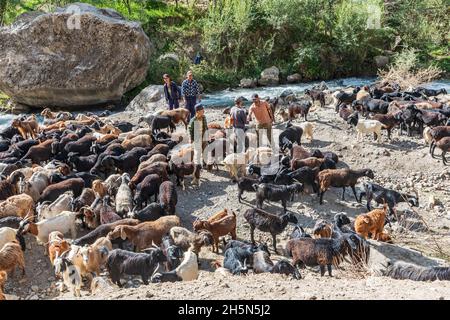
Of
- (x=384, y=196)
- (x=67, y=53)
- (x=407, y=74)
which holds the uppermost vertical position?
(x=67, y=53)

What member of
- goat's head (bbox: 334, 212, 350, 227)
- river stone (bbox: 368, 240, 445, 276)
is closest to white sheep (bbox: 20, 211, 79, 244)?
goat's head (bbox: 334, 212, 350, 227)

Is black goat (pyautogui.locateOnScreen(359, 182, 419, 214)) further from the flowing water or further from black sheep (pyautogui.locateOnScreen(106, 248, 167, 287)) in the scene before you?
the flowing water

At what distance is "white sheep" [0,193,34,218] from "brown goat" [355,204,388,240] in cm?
606

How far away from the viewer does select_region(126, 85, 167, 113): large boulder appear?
19.3m

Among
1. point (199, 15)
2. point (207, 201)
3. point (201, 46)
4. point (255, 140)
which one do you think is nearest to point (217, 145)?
point (255, 140)

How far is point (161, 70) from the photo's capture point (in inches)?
946

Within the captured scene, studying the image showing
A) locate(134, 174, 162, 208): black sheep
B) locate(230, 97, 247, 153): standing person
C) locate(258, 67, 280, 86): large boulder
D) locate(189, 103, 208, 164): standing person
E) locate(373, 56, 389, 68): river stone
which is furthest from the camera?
locate(373, 56, 389, 68): river stone

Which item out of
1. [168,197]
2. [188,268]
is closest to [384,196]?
[168,197]

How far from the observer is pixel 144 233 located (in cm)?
851

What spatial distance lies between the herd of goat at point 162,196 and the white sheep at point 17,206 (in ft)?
0.06

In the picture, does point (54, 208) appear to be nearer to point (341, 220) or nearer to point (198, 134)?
point (198, 134)

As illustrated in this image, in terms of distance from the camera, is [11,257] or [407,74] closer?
[11,257]

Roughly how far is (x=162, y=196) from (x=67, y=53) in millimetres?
12777

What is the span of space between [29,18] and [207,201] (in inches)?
548
